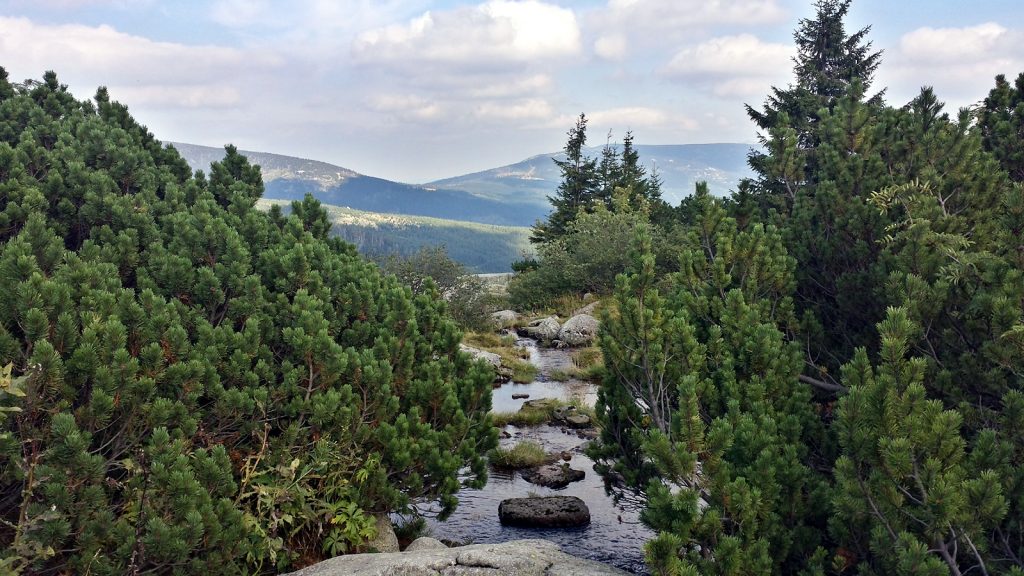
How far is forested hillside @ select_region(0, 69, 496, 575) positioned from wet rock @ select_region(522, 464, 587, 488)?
3.44m

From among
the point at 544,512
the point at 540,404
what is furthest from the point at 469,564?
the point at 540,404

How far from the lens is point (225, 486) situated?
534 cm

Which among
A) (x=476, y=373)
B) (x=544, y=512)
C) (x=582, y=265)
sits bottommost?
(x=544, y=512)

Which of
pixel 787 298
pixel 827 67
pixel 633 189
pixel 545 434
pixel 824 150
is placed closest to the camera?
pixel 787 298

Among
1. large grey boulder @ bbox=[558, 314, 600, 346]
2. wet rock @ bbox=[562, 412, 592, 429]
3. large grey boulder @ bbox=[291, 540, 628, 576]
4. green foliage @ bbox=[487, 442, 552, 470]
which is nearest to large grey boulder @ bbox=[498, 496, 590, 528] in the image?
green foliage @ bbox=[487, 442, 552, 470]

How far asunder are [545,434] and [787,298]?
7.88 metres

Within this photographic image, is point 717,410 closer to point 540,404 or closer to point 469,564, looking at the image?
point 469,564

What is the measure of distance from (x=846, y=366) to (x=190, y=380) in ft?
17.3

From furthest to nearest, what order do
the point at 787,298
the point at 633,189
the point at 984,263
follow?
the point at 633,189 < the point at 787,298 < the point at 984,263

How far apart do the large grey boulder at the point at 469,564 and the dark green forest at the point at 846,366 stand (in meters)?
1.07

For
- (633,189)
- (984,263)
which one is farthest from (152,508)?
(633,189)

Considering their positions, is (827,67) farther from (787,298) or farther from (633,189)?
(787,298)

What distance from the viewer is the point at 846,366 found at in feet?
15.3

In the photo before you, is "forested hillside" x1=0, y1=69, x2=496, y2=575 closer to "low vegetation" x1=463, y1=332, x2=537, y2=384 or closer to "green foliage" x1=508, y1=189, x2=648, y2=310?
"low vegetation" x1=463, y1=332, x2=537, y2=384
